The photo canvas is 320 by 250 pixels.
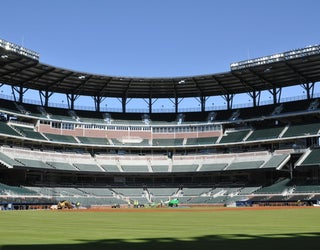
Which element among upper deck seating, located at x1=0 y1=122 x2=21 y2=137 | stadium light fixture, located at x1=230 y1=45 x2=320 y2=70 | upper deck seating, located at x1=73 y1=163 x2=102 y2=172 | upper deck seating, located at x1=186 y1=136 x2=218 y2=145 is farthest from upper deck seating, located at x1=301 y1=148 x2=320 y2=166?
upper deck seating, located at x1=0 y1=122 x2=21 y2=137

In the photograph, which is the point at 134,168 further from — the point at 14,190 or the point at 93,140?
the point at 14,190

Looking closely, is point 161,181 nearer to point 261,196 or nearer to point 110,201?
point 110,201

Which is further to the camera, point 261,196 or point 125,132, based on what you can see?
point 125,132

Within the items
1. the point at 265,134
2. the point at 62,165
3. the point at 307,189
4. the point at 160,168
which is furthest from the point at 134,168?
the point at 307,189

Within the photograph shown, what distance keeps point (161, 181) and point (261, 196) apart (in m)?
26.2

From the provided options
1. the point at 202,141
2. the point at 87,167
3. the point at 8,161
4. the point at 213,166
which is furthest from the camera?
the point at 202,141

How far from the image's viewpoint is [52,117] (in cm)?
9388

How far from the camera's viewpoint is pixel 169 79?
9169 centimetres

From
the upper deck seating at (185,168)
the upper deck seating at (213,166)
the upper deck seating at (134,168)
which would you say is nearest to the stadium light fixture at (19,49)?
the upper deck seating at (134,168)

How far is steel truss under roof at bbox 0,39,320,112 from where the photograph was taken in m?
78.5

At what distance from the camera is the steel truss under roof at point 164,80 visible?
7850cm

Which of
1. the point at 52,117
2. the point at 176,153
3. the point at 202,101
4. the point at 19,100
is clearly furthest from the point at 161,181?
the point at 19,100

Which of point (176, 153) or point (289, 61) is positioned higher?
point (289, 61)

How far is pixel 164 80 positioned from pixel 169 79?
4.32 ft
